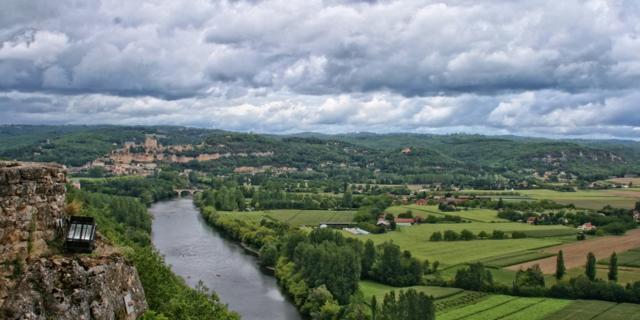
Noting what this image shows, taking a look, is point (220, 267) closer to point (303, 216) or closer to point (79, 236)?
point (303, 216)

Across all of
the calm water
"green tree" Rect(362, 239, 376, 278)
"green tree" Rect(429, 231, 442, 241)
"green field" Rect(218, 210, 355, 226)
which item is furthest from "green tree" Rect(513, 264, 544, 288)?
"green field" Rect(218, 210, 355, 226)

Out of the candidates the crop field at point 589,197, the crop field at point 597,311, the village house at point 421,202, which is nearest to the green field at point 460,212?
the village house at point 421,202

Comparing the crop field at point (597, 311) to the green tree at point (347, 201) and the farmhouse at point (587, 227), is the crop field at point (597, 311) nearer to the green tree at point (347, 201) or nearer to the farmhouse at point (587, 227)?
the farmhouse at point (587, 227)

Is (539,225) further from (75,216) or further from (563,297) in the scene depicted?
(75,216)

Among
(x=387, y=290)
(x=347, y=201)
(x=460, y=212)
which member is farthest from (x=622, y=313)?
(x=347, y=201)

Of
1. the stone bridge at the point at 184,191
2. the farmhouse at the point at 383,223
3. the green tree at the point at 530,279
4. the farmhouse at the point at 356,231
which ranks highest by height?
the green tree at the point at 530,279

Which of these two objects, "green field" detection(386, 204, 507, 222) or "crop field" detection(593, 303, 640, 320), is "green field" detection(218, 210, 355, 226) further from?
"crop field" detection(593, 303, 640, 320)

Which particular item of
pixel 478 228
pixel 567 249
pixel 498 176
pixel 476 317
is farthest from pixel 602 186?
pixel 476 317
